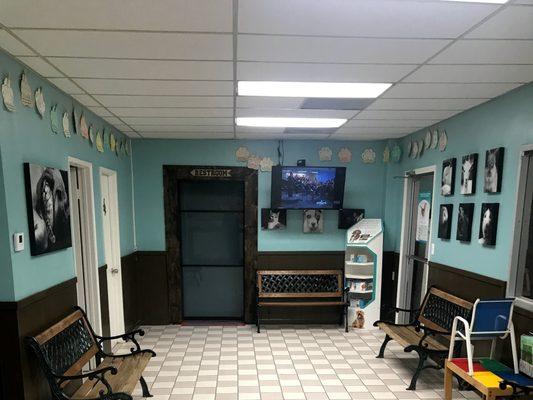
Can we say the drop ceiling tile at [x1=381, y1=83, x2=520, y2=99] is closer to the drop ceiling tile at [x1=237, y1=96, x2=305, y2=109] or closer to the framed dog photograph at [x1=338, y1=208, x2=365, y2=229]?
the drop ceiling tile at [x1=237, y1=96, x2=305, y2=109]

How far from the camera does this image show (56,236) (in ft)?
8.14

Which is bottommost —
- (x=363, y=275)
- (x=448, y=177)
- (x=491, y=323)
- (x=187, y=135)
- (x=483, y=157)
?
(x=363, y=275)

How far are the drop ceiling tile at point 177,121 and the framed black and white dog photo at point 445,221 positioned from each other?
2580 mm

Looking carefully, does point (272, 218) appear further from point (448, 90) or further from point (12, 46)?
point (12, 46)

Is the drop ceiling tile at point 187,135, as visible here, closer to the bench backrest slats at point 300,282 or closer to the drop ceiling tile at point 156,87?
the drop ceiling tile at point 156,87

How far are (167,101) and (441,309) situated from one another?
3561 millimetres

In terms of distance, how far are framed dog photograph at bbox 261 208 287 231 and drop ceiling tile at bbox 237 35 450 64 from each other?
288 cm

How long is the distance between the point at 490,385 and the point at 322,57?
2613 mm

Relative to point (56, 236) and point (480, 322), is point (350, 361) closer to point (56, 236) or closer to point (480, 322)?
point (480, 322)

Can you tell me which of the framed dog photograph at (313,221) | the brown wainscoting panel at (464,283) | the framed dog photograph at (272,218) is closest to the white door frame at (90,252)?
the framed dog photograph at (272,218)

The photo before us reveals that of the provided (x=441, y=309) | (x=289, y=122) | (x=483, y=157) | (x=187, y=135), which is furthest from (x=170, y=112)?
(x=441, y=309)

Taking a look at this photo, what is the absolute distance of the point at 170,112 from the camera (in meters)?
3.22

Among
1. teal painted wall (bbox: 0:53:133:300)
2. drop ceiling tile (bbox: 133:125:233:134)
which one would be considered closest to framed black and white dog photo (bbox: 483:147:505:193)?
drop ceiling tile (bbox: 133:125:233:134)

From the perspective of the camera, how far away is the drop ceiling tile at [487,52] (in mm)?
1812
